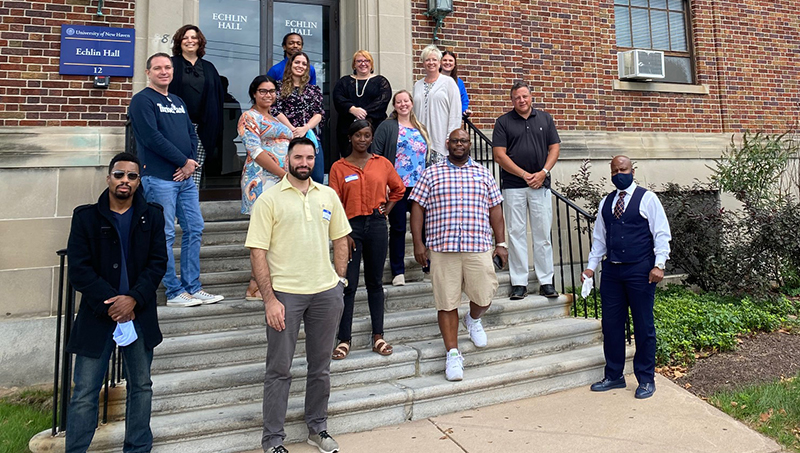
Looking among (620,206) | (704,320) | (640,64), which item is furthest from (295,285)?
(640,64)

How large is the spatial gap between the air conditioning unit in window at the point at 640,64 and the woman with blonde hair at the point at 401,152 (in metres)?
4.69

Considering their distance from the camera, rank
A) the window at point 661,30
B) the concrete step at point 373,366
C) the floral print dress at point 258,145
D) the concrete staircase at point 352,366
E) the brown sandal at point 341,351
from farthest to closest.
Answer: the window at point 661,30, the floral print dress at point 258,145, the brown sandal at point 341,351, the concrete step at point 373,366, the concrete staircase at point 352,366

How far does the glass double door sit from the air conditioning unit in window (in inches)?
184

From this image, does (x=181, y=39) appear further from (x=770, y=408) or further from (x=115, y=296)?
(x=770, y=408)

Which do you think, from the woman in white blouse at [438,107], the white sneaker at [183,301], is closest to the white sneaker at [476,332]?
the woman in white blouse at [438,107]

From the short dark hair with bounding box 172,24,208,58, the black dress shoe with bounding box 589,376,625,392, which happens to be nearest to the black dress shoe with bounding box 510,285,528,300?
the black dress shoe with bounding box 589,376,625,392

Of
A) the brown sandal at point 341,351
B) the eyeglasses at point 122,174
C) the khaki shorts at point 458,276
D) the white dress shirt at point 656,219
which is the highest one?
the eyeglasses at point 122,174

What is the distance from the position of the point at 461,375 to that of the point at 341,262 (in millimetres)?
1323

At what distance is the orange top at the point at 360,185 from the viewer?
388cm

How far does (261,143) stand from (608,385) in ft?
11.7

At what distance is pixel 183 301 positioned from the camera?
417cm

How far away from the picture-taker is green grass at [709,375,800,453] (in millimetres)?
3543

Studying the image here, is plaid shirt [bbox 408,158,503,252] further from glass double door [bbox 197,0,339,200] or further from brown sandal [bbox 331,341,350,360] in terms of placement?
glass double door [bbox 197,0,339,200]

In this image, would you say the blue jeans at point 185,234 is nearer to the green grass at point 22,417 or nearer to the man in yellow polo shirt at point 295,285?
the green grass at point 22,417
